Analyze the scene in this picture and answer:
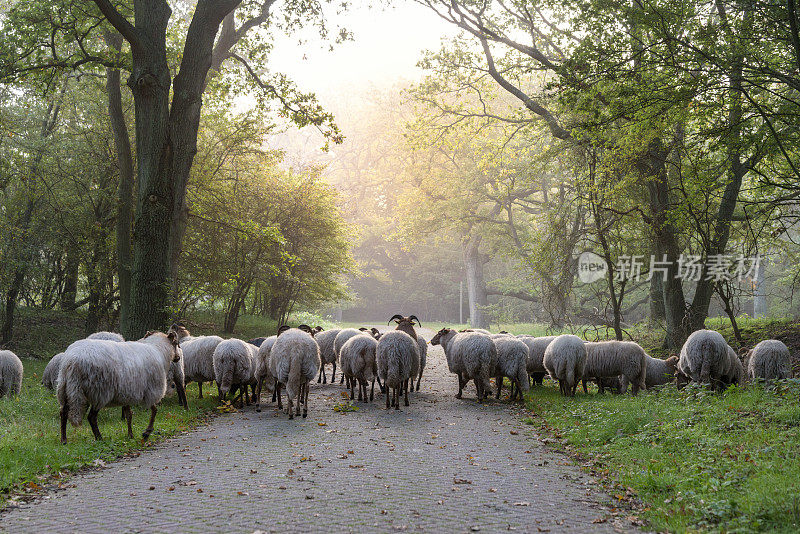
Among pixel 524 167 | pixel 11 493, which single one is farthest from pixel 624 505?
pixel 524 167

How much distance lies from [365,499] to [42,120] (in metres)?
21.2

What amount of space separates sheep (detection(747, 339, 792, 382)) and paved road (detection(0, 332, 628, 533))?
18.5 ft

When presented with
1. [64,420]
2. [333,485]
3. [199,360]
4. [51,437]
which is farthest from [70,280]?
[333,485]

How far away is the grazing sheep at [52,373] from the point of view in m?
10.8

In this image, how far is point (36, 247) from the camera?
1677cm

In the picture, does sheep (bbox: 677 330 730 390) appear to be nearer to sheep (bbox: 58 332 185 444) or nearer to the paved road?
the paved road

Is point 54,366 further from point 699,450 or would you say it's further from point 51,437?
point 699,450

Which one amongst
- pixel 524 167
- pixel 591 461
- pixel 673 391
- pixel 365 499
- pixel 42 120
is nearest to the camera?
pixel 365 499

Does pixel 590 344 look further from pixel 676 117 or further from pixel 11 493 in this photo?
pixel 11 493

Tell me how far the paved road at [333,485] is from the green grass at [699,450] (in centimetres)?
58

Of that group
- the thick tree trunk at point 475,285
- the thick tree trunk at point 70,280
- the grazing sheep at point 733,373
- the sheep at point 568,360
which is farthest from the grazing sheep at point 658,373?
the thick tree trunk at point 475,285

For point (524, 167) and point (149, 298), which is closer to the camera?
point (149, 298)

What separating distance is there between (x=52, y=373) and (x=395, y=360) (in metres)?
6.58

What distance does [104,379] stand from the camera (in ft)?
23.7
